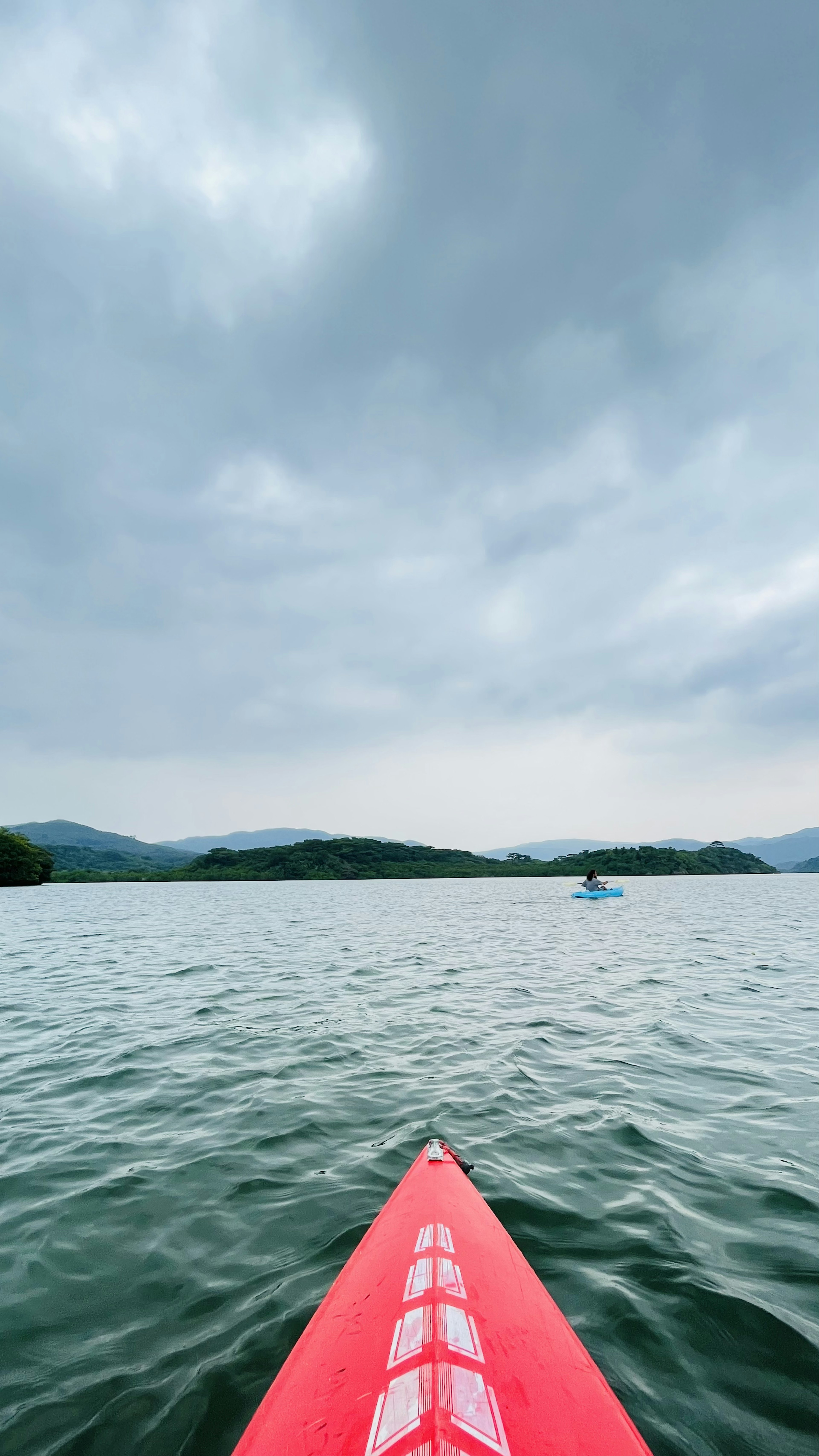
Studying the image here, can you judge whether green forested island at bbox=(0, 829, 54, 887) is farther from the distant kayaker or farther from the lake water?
the lake water

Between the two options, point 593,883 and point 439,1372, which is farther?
point 593,883

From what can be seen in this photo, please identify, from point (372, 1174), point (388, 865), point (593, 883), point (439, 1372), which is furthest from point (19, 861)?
point (439, 1372)

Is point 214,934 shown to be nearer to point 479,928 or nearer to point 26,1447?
point 479,928

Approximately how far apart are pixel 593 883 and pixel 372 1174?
151 ft

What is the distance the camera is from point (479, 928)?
3162 cm

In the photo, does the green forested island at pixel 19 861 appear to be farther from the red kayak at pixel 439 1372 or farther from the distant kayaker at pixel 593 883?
the red kayak at pixel 439 1372

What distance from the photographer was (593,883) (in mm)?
48781

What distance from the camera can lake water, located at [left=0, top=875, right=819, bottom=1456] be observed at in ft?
11.8

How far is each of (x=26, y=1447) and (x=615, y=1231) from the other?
4126mm

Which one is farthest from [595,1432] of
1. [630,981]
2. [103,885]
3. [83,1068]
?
[103,885]

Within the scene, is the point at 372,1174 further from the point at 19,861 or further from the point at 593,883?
the point at 19,861

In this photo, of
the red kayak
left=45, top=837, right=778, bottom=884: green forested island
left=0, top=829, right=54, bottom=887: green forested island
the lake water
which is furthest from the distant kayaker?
left=45, top=837, right=778, bottom=884: green forested island

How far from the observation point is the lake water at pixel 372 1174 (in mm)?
3602

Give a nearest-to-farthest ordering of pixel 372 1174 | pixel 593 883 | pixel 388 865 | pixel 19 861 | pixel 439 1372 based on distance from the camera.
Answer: pixel 439 1372 < pixel 372 1174 < pixel 593 883 < pixel 19 861 < pixel 388 865
